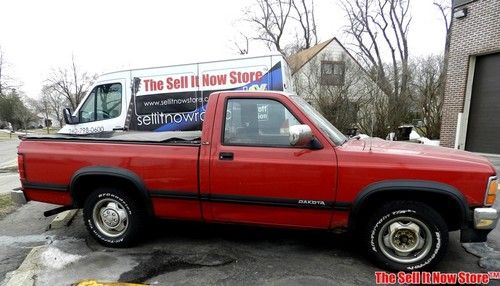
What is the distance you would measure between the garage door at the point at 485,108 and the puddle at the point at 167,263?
33.6ft

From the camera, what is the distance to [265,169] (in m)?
3.68

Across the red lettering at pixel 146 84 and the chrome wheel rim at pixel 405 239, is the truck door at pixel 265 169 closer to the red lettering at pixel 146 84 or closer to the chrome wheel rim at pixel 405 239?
the chrome wheel rim at pixel 405 239

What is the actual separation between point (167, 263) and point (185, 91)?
5.33 meters

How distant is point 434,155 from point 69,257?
3.90 meters

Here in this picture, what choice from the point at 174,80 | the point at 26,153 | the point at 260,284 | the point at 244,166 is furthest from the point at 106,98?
the point at 260,284

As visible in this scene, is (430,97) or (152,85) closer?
(152,85)

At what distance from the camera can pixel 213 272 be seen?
3.61 meters

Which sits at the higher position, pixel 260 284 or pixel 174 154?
pixel 174 154

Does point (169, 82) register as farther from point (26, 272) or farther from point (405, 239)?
point (405, 239)

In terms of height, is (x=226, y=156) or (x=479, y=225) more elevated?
(x=226, y=156)

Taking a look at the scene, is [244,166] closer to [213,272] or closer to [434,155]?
[213,272]

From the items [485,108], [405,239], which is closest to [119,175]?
[405,239]

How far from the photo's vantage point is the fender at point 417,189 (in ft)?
10.9

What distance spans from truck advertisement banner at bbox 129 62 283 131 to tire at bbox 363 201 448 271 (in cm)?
479
